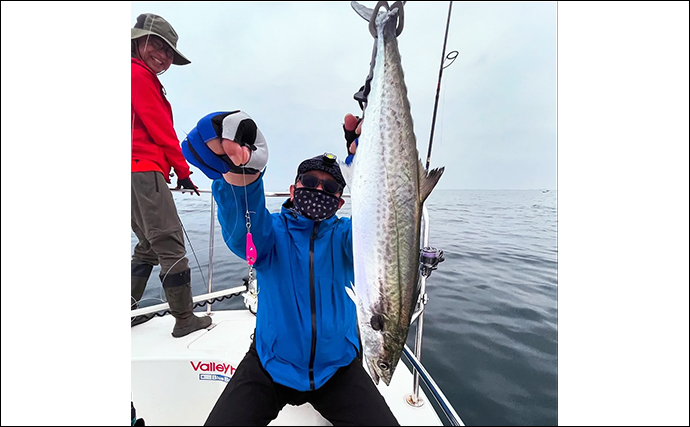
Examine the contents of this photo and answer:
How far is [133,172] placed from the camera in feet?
5.59

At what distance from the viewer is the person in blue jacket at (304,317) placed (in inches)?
57.3

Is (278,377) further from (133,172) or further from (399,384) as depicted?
(133,172)

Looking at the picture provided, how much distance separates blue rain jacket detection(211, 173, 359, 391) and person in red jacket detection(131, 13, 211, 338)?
741 mm

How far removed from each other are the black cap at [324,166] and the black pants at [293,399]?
104cm

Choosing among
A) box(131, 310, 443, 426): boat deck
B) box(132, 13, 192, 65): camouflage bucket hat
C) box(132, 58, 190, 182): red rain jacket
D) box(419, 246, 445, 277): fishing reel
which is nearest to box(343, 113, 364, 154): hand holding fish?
box(419, 246, 445, 277): fishing reel

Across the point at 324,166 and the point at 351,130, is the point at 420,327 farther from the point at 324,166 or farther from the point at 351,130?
the point at 351,130

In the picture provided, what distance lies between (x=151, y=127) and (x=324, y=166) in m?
0.99

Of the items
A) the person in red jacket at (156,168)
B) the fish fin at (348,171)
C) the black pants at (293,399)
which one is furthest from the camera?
the person in red jacket at (156,168)

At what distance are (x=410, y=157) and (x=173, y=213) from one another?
1.63 metres

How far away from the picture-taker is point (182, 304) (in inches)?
88.9

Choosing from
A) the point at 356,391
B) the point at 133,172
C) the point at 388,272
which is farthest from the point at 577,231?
the point at 133,172

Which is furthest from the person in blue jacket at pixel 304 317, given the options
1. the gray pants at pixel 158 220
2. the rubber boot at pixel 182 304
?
the rubber boot at pixel 182 304

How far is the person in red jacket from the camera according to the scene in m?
1.53

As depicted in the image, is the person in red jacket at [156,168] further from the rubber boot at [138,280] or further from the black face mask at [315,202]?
the black face mask at [315,202]
